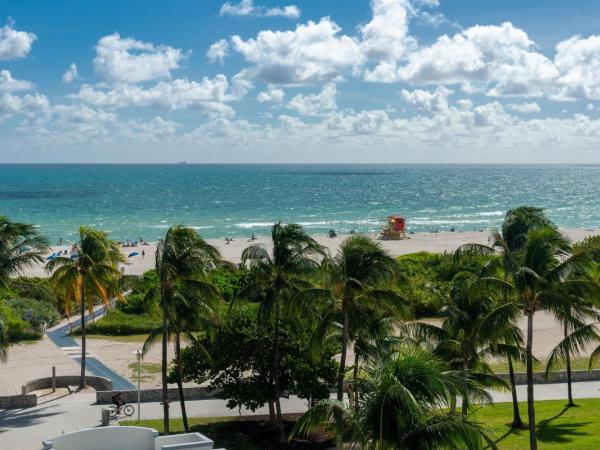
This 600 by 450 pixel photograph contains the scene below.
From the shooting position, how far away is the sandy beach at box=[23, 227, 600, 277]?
234 feet

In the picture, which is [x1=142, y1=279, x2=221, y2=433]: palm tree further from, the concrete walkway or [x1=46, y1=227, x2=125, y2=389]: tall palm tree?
[x1=46, y1=227, x2=125, y2=389]: tall palm tree

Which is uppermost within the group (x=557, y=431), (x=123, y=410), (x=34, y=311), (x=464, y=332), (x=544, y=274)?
(x=544, y=274)

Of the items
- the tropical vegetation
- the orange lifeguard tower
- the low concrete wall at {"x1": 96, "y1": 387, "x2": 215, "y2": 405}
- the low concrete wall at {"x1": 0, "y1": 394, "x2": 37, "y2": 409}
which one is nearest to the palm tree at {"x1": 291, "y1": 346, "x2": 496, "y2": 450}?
the tropical vegetation

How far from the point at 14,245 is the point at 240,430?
10866mm

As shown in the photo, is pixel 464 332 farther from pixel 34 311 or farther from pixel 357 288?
pixel 34 311

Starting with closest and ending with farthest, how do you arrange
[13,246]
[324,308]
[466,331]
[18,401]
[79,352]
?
[466,331] → [324,308] → [13,246] → [18,401] → [79,352]

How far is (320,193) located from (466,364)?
17729 cm

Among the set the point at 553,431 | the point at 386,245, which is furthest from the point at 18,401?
the point at 386,245

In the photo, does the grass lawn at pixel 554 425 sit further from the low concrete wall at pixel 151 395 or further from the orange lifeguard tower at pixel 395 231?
the orange lifeguard tower at pixel 395 231

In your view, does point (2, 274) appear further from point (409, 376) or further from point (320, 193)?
point (320, 193)

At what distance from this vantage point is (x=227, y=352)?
83.7 feet

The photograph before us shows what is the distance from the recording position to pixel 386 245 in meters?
83.6

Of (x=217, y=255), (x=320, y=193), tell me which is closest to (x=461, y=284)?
(x=217, y=255)

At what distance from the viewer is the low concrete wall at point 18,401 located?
28.4 m
